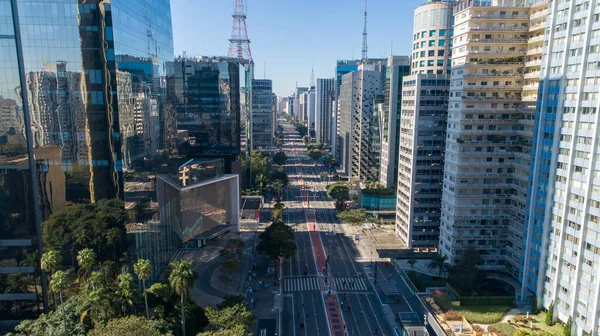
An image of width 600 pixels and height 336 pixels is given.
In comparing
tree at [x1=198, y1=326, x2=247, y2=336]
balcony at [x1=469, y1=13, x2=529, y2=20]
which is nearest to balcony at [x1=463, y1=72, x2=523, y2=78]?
balcony at [x1=469, y1=13, x2=529, y2=20]

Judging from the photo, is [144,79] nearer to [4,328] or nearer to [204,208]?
[204,208]

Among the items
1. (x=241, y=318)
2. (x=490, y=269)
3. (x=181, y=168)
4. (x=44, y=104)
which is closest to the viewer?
(x=241, y=318)

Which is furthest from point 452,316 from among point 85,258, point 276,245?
point 85,258

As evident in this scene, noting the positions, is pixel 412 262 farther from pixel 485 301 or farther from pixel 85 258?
pixel 85 258

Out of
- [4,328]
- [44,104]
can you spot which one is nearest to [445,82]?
[44,104]

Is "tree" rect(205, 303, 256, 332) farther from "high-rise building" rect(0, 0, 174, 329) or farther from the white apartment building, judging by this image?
the white apartment building

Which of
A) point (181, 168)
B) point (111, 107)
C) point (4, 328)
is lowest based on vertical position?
point (4, 328)
